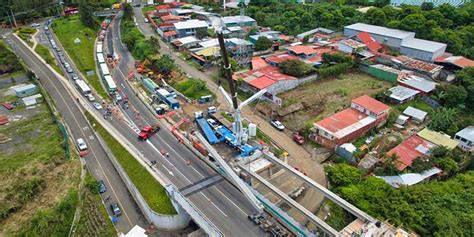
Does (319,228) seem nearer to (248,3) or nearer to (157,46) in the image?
(157,46)

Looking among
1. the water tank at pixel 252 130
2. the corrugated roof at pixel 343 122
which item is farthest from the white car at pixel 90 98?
the corrugated roof at pixel 343 122

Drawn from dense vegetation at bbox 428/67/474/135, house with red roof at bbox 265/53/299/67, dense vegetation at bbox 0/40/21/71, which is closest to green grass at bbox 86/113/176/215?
house with red roof at bbox 265/53/299/67

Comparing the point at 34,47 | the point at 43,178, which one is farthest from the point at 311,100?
the point at 34,47

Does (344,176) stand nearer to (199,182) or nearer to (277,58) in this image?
(199,182)

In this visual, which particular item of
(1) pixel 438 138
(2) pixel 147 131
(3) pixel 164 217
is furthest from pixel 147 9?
(1) pixel 438 138

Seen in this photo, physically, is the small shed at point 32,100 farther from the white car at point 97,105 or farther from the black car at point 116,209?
the black car at point 116,209

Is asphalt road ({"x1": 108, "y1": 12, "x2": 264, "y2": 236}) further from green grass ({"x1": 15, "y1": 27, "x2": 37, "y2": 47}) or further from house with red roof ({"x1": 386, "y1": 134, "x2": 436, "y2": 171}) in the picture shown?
green grass ({"x1": 15, "y1": 27, "x2": 37, "y2": 47})
